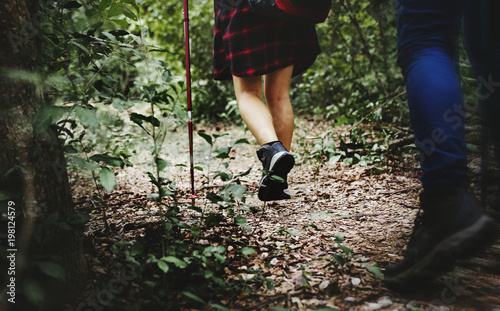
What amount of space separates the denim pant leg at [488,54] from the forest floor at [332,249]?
1.81 feet

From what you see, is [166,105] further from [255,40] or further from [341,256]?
[341,256]

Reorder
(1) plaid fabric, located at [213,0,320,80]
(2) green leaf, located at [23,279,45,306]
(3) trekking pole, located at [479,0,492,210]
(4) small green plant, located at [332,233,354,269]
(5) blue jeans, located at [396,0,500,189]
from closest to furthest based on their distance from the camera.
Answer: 1. (2) green leaf, located at [23,279,45,306]
2. (5) blue jeans, located at [396,0,500,189]
3. (4) small green plant, located at [332,233,354,269]
4. (3) trekking pole, located at [479,0,492,210]
5. (1) plaid fabric, located at [213,0,320,80]

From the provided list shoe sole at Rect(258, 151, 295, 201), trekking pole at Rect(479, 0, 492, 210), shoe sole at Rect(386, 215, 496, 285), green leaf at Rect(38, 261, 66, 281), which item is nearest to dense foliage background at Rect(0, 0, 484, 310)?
green leaf at Rect(38, 261, 66, 281)

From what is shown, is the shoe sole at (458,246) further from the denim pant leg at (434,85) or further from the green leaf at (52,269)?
the green leaf at (52,269)

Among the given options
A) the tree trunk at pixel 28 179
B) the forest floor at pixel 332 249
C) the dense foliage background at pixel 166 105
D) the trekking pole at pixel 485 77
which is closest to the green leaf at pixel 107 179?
the dense foliage background at pixel 166 105

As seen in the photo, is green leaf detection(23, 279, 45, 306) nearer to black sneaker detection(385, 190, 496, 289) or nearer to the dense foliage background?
the dense foliage background

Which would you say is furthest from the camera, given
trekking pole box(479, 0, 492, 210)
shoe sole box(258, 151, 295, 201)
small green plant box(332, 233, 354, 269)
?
shoe sole box(258, 151, 295, 201)

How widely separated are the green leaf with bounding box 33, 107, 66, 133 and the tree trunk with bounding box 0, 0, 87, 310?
0.12 metres

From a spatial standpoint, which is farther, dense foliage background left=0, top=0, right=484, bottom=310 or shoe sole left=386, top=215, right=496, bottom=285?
dense foliage background left=0, top=0, right=484, bottom=310

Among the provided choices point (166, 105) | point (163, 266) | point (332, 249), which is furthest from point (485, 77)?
point (166, 105)

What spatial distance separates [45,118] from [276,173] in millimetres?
1066

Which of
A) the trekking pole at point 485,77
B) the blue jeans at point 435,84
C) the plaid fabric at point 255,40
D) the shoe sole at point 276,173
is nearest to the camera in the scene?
the blue jeans at point 435,84

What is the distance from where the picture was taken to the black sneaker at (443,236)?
102 centimetres

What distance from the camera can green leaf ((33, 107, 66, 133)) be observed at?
0.99m
